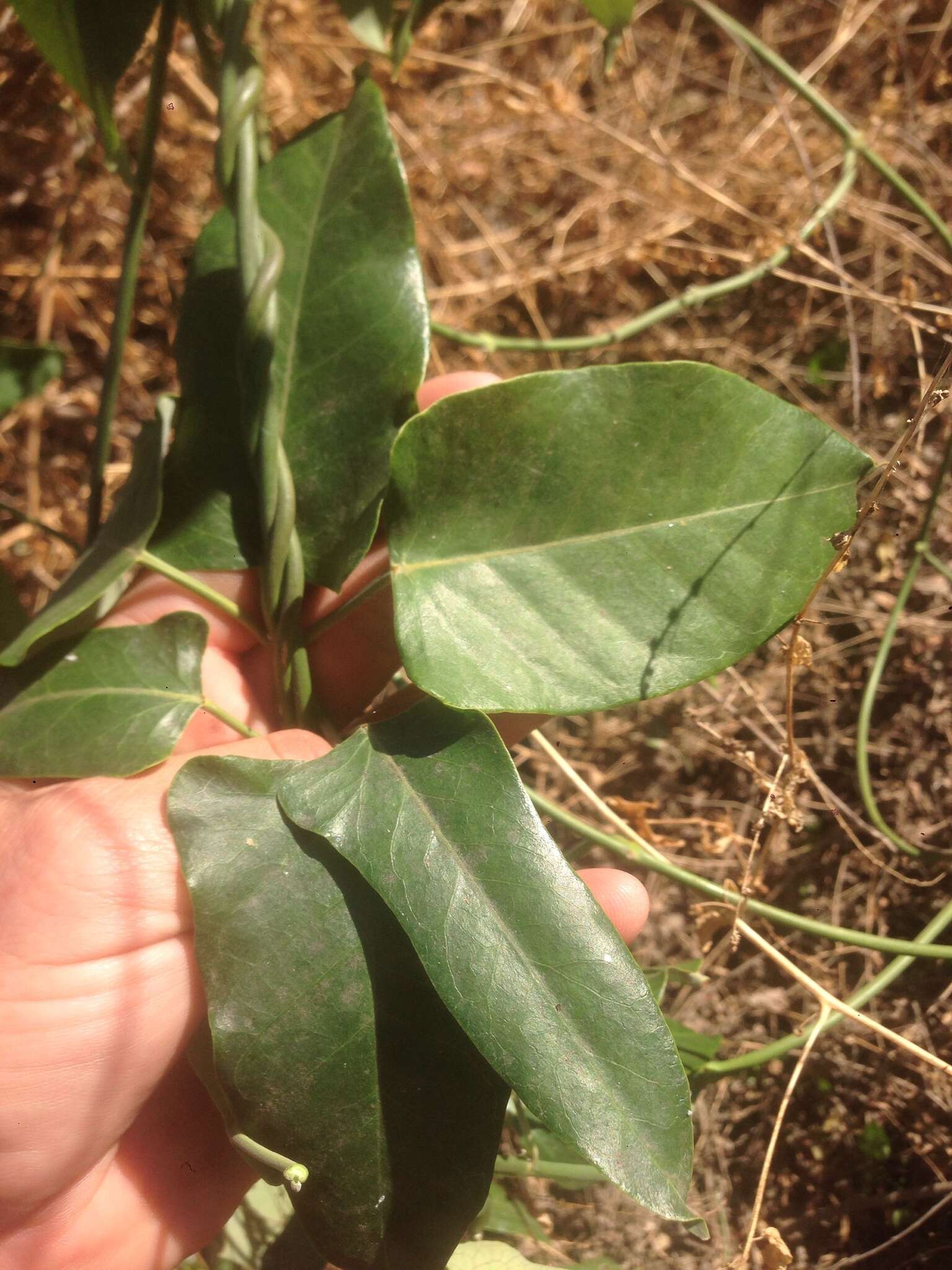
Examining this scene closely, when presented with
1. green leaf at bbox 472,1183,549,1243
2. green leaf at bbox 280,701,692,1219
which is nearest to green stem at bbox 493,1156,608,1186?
green leaf at bbox 472,1183,549,1243

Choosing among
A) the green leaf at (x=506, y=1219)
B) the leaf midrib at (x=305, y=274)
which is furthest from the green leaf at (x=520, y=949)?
the green leaf at (x=506, y=1219)

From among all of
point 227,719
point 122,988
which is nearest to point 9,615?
point 227,719

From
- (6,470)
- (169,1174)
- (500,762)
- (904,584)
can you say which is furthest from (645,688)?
(6,470)

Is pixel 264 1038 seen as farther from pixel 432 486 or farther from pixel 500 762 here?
pixel 432 486

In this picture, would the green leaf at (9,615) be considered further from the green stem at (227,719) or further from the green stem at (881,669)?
the green stem at (881,669)

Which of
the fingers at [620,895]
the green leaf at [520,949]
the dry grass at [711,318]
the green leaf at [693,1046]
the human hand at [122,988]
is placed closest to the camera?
the green leaf at [520,949]

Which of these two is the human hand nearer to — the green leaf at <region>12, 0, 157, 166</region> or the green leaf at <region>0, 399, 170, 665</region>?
the green leaf at <region>0, 399, 170, 665</region>
